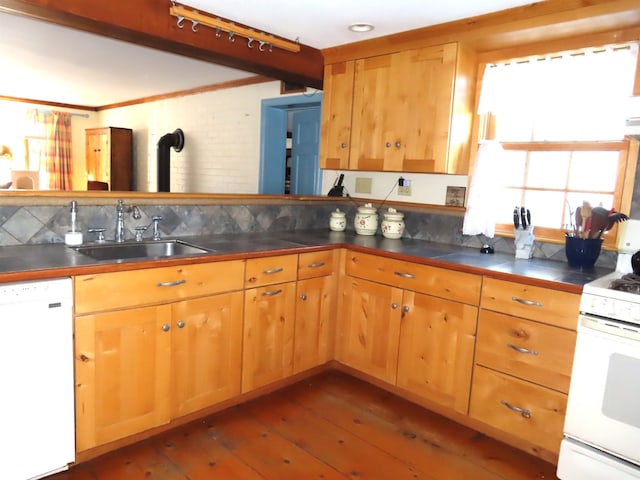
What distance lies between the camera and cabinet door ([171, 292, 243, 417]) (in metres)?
2.09

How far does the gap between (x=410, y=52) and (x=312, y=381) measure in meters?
2.15

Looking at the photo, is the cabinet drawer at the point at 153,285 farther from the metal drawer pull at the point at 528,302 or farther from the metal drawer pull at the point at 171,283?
the metal drawer pull at the point at 528,302

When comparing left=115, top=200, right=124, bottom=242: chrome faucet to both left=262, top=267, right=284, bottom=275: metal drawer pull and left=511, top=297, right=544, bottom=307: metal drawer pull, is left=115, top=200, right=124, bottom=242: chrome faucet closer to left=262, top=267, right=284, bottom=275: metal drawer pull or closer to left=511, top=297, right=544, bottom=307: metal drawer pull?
left=262, top=267, right=284, bottom=275: metal drawer pull

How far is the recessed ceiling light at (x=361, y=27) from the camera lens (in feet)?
8.52

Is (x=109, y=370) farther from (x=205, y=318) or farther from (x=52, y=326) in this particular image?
(x=205, y=318)

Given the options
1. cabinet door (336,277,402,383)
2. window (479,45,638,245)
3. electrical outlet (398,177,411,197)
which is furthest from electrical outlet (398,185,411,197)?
cabinet door (336,277,402,383)

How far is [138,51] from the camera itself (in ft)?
13.1

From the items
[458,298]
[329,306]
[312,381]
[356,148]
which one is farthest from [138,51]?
[458,298]

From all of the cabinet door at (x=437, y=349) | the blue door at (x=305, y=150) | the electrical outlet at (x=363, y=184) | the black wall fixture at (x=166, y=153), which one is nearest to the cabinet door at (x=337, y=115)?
the electrical outlet at (x=363, y=184)

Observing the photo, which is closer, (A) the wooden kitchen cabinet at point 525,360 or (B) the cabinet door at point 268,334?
(A) the wooden kitchen cabinet at point 525,360

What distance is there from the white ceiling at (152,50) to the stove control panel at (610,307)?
4.84 ft

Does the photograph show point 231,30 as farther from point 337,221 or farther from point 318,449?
point 318,449

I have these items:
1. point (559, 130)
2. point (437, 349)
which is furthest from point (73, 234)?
point (559, 130)

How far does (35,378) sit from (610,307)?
7.40 feet
